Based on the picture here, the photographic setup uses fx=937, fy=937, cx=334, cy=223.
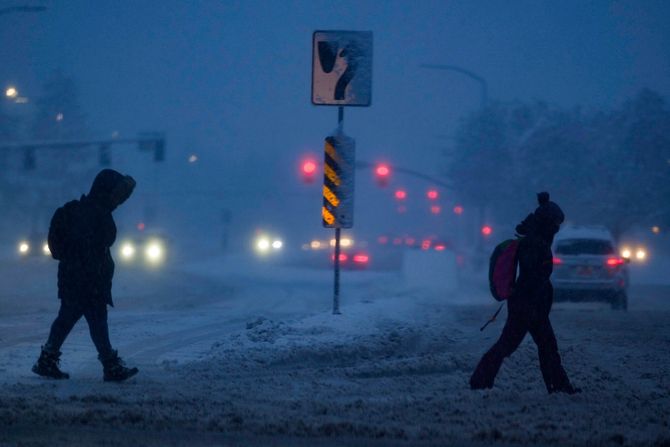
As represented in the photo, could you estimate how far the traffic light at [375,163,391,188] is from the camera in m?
40.1

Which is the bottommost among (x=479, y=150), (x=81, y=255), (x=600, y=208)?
(x=81, y=255)

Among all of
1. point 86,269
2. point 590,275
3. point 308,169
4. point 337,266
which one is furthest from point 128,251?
point 86,269

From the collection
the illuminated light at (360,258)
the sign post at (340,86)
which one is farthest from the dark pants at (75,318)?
the illuminated light at (360,258)

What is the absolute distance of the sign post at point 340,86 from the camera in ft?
41.0

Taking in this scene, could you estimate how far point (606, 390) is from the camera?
7918 millimetres

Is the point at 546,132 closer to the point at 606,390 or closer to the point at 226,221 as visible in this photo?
the point at 226,221

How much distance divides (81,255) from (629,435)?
467 cm

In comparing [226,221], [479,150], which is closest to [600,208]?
[479,150]

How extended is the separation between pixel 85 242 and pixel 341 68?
551 centimetres

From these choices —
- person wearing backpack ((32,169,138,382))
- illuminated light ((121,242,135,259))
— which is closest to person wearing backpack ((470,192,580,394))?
person wearing backpack ((32,169,138,382))

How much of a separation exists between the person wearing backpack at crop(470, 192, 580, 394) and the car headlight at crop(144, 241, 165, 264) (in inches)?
1672

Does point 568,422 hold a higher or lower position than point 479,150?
lower

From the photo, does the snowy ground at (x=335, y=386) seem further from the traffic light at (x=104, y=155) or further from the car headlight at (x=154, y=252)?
the car headlight at (x=154, y=252)

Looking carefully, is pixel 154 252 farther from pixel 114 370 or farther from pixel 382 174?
pixel 114 370
